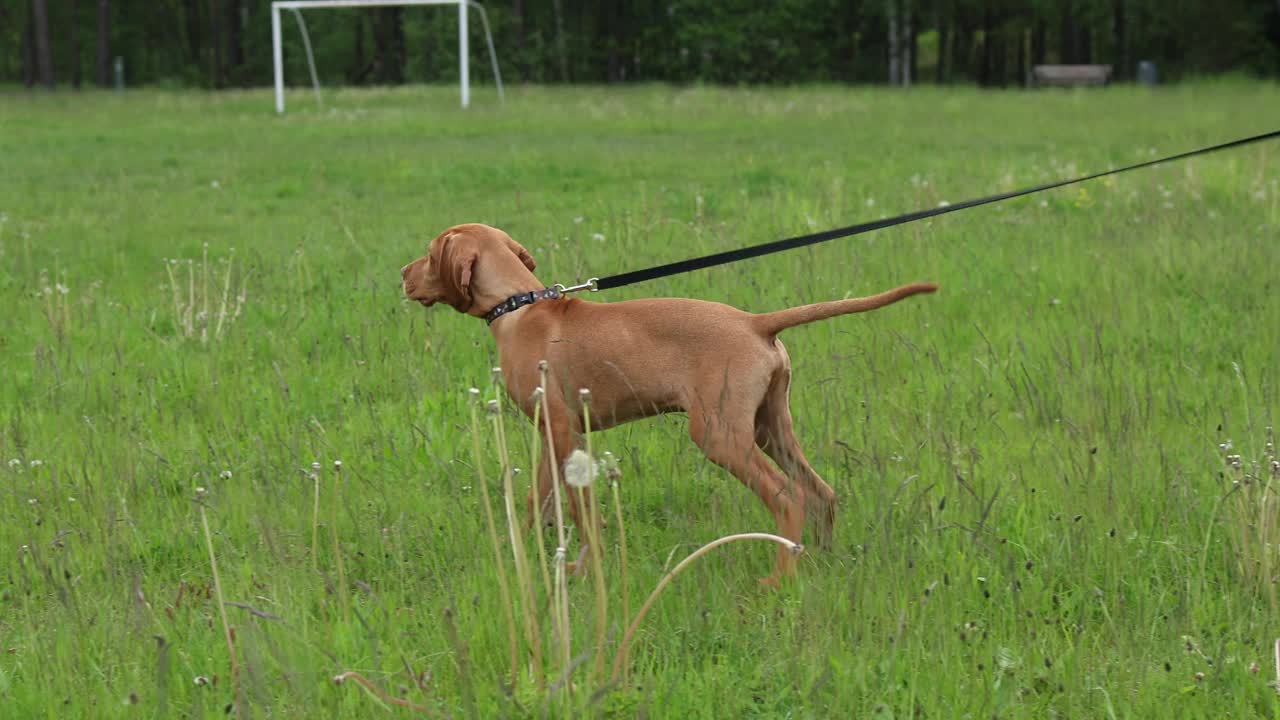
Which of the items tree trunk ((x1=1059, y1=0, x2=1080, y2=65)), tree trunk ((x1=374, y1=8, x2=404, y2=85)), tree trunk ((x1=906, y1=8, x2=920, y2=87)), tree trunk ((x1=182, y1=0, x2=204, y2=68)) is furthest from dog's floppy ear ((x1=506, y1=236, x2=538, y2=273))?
tree trunk ((x1=182, y1=0, x2=204, y2=68))

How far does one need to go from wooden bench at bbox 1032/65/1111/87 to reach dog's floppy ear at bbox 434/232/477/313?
39262 millimetres

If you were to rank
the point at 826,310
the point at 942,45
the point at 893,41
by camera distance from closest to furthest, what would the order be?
the point at 826,310 → the point at 893,41 → the point at 942,45

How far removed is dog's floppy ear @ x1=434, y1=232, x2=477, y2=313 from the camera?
161 inches

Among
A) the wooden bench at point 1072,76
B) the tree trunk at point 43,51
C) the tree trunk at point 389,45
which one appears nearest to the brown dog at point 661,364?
the wooden bench at point 1072,76

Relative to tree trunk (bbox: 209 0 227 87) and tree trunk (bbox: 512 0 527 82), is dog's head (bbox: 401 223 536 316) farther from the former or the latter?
tree trunk (bbox: 209 0 227 87)

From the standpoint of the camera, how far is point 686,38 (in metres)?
56.7

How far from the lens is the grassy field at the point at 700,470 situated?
292cm

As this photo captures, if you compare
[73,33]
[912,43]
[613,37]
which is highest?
[73,33]

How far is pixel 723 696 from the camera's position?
9.27 feet

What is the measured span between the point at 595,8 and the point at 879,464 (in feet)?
207

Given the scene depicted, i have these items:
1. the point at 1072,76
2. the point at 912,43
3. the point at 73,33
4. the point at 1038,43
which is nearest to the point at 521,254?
the point at 1072,76

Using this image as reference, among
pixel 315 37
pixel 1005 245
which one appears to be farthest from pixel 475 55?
pixel 1005 245

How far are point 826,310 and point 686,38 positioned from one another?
55.2 meters

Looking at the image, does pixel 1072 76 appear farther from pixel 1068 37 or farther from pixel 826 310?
pixel 826 310
